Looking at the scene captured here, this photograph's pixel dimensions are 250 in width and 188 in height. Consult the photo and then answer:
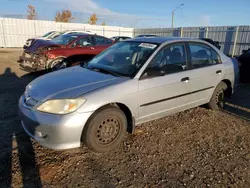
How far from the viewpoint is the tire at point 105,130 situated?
2.93 meters

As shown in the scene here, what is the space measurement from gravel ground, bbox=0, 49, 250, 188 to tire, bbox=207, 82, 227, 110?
54cm

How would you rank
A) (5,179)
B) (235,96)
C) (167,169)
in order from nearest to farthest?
(5,179), (167,169), (235,96)

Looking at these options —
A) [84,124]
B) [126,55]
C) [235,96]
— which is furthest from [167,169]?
[235,96]

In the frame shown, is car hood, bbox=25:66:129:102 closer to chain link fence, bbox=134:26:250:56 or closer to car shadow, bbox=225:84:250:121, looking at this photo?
car shadow, bbox=225:84:250:121

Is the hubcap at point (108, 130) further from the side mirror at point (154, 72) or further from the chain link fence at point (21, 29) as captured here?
the chain link fence at point (21, 29)

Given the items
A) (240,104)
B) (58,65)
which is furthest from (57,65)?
(240,104)

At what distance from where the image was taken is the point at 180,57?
395 cm

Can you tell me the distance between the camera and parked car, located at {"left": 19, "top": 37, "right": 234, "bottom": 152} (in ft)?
9.12

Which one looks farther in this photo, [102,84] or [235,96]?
[235,96]

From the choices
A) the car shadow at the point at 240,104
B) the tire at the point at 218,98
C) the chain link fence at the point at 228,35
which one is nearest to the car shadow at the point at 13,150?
the tire at the point at 218,98

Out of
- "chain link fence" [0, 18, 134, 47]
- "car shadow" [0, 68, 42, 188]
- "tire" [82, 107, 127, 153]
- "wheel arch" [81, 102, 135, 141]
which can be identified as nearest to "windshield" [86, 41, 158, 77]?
"wheel arch" [81, 102, 135, 141]

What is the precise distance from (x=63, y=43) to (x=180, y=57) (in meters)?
5.91

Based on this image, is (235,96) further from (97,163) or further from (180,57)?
(97,163)

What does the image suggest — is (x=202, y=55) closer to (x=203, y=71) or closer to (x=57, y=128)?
(x=203, y=71)
